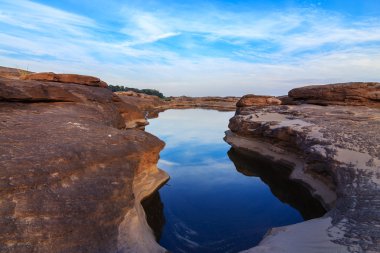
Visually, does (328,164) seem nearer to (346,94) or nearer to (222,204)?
(222,204)

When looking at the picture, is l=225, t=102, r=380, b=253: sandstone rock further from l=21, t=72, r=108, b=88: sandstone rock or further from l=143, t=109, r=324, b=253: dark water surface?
l=21, t=72, r=108, b=88: sandstone rock

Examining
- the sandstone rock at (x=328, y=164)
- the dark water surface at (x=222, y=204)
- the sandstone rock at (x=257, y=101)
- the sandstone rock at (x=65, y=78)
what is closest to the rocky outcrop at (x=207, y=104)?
the sandstone rock at (x=257, y=101)

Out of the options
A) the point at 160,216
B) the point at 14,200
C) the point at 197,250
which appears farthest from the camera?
the point at 160,216

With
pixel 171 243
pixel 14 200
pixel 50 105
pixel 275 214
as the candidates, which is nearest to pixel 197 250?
pixel 171 243

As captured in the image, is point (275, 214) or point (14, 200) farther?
point (275, 214)

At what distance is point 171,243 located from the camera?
8.44 meters

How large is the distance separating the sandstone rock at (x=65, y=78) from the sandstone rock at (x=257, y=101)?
42.7 feet

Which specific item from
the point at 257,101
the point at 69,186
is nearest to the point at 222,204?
the point at 69,186

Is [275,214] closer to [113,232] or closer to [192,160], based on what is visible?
[113,232]

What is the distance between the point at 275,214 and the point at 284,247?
14.1 feet

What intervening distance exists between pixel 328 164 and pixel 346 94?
12678mm

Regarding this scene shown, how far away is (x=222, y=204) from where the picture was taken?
1135 cm

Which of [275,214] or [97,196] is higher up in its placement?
[97,196]

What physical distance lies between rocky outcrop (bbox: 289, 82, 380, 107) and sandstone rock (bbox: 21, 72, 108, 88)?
1669cm
